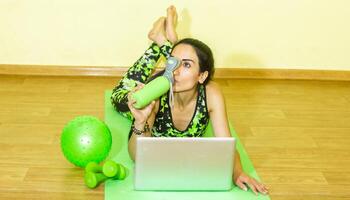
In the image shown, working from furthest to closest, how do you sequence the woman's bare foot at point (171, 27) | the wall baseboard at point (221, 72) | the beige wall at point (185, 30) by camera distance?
the wall baseboard at point (221, 72) → the beige wall at point (185, 30) → the woman's bare foot at point (171, 27)

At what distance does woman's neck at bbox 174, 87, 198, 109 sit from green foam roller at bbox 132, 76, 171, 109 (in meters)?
0.27

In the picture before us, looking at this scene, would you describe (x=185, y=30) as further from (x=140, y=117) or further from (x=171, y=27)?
(x=140, y=117)

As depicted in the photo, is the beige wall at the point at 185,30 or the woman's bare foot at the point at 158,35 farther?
the beige wall at the point at 185,30

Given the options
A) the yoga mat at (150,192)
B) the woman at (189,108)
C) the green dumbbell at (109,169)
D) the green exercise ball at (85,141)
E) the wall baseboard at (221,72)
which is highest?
the woman at (189,108)

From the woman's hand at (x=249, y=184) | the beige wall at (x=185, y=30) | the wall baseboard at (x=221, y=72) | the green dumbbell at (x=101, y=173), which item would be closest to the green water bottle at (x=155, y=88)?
the green dumbbell at (x=101, y=173)

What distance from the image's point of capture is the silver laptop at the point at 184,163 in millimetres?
1631

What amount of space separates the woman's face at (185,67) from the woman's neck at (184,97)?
14 centimetres

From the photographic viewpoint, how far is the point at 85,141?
1869 millimetres

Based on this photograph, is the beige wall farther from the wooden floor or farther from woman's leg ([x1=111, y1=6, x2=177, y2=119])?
woman's leg ([x1=111, y1=6, x2=177, y2=119])

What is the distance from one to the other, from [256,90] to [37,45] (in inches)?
53.8

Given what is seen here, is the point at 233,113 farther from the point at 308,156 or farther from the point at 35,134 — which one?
the point at 35,134

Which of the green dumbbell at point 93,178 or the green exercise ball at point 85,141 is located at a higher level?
the green exercise ball at point 85,141

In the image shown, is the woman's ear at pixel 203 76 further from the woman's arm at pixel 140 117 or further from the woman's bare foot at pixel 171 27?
the woman's bare foot at pixel 171 27

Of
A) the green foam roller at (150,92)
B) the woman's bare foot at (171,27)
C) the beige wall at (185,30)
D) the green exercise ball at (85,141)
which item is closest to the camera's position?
the green foam roller at (150,92)
